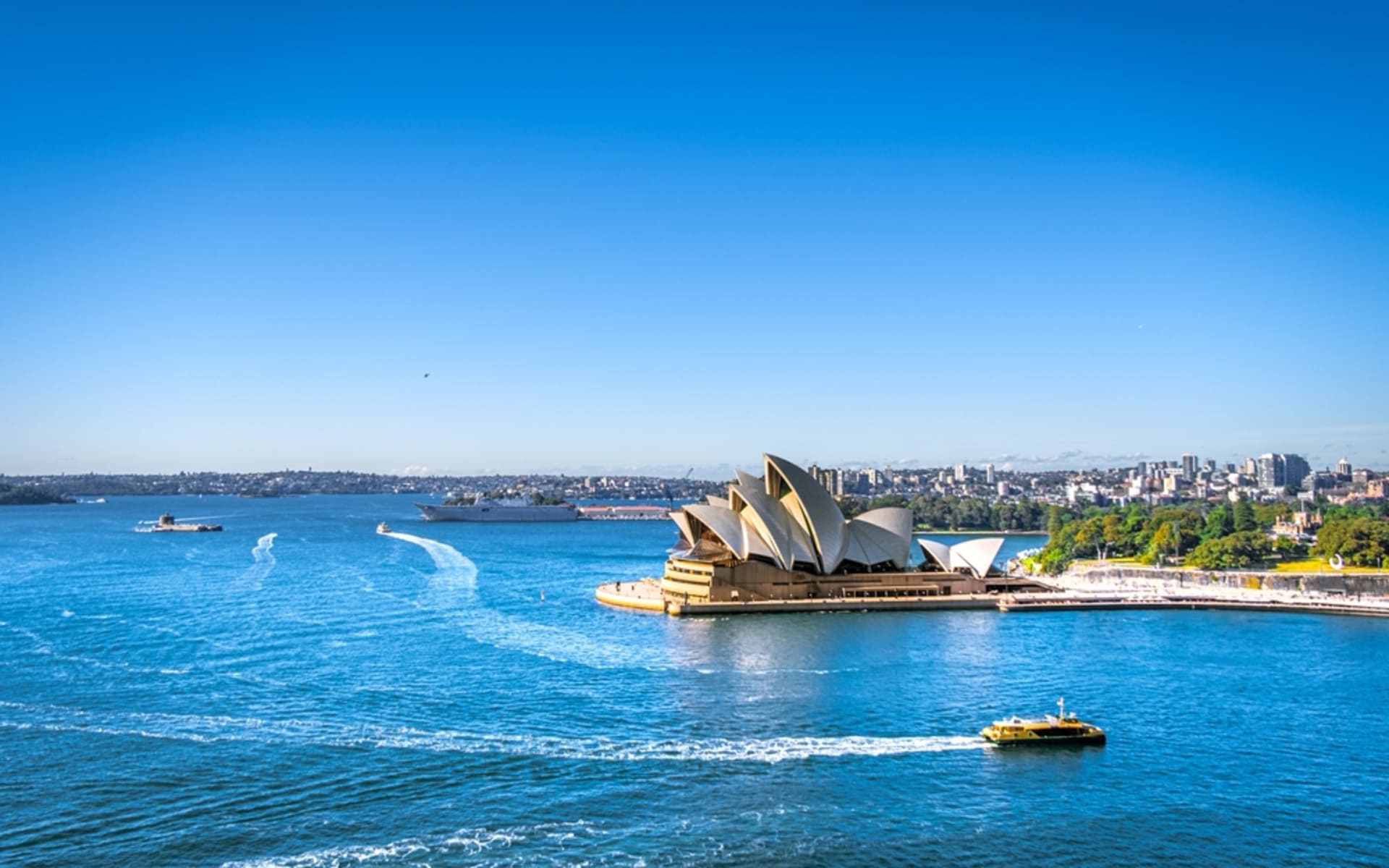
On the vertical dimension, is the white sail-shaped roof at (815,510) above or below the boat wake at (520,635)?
above

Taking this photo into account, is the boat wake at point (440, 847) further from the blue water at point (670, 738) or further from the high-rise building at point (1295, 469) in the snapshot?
the high-rise building at point (1295, 469)

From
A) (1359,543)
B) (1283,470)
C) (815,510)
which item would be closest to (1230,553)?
(1359,543)

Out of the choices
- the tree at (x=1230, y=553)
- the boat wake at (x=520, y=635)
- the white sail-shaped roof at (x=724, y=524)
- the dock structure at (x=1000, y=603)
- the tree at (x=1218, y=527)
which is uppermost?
the white sail-shaped roof at (x=724, y=524)

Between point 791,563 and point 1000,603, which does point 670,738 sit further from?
point 1000,603

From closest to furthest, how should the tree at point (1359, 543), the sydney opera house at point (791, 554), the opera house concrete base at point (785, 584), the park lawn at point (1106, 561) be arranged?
the opera house concrete base at point (785, 584) < the sydney opera house at point (791, 554) < the tree at point (1359, 543) < the park lawn at point (1106, 561)

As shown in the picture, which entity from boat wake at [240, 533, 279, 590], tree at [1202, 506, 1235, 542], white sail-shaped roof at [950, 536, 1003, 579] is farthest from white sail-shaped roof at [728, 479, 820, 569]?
tree at [1202, 506, 1235, 542]

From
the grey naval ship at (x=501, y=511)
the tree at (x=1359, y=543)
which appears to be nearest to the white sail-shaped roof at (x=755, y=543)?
the tree at (x=1359, y=543)

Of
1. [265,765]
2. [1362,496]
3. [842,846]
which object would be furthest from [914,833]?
[1362,496]

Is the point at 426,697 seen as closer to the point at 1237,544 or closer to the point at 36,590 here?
the point at 36,590
